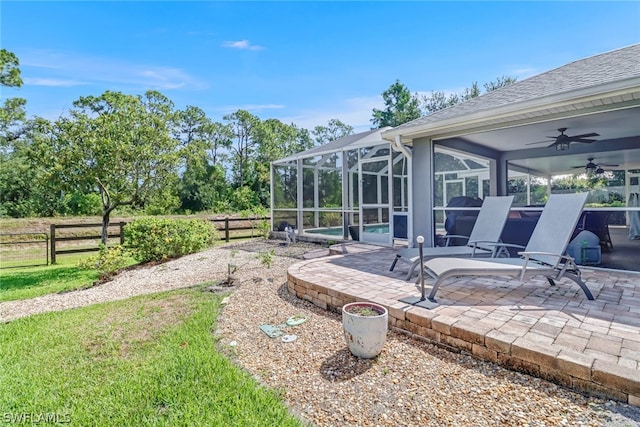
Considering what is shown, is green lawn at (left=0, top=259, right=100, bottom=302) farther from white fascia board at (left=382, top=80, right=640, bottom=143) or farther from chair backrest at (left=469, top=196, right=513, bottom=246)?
chair backrest at (left=469, top=196, right=513, bottom=246)

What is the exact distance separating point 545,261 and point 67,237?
1471 centimetres

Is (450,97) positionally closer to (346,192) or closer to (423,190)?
(346,192)

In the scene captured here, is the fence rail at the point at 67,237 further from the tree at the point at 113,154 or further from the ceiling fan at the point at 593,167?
the ceiling fan at the point at 593,167

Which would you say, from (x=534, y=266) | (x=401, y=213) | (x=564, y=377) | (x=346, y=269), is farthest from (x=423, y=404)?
(x=401, y=213)

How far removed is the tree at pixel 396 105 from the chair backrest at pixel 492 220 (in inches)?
965

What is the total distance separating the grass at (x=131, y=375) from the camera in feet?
7.28

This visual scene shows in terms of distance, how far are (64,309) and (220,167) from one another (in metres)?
23.5

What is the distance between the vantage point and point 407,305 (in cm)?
343

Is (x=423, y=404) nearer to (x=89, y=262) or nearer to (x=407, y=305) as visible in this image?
(x=407, y=305)

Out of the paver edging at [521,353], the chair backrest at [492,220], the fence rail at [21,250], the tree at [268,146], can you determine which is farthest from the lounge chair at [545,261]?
the tree at [268,146]

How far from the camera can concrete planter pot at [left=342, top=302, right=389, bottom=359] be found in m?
2.73

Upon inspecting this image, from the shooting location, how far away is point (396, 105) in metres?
29.6

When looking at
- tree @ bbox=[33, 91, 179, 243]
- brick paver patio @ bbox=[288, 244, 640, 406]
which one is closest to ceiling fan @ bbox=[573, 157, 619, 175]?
brick paver patio @ bbox=[288, 244, 640, 406]

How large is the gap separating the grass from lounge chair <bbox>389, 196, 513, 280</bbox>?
3.01 metres
